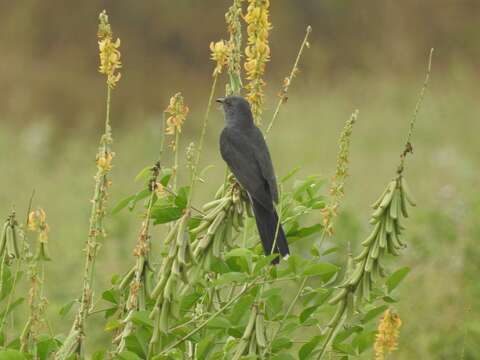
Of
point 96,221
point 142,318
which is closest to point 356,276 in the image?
point 142,318

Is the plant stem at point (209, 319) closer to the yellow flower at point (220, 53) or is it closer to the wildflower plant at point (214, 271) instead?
the wildflower plant at point (214, 271)

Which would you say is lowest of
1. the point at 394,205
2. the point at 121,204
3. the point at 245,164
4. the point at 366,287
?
the point at 366,287

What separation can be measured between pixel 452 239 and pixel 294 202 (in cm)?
476

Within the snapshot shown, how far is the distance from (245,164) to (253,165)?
0.04 m

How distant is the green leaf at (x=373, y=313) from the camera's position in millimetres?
2852

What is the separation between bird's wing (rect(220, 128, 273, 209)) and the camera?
3.21 m

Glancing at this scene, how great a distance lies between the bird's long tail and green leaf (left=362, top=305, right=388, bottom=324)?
28 cm

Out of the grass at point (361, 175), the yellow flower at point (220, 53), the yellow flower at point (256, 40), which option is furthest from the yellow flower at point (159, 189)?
the grass at point (361, 175)

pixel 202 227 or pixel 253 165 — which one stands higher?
pixel 253 165

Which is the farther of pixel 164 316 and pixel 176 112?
pixel 176 112

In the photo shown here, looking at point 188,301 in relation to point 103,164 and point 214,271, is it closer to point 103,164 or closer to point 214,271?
point 214,271

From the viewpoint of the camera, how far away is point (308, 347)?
279 centimetres

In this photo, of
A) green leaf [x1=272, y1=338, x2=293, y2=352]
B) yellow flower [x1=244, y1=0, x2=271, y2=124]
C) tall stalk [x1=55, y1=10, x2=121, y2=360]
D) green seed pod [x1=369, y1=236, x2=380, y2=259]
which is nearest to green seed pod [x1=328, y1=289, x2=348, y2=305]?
green seed pod [x1=369, y1=236, x2=380, y2=259]

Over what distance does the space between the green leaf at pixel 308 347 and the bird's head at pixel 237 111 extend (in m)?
1.14
